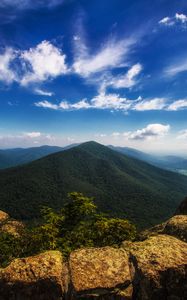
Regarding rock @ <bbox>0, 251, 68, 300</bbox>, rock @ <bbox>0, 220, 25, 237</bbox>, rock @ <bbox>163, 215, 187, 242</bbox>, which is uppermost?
rock @ <bbox>163, 215, 187, 242</bbox>

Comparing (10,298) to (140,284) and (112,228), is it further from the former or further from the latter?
→ (112,228)

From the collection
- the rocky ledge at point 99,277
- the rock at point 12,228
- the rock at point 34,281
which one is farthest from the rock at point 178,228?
the rock at point 12,228

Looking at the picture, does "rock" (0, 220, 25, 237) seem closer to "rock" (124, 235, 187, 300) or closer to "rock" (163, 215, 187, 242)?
"rock" (124, 235, 187, 300)

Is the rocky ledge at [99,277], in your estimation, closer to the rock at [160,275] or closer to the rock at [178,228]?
the rock at [160,275]

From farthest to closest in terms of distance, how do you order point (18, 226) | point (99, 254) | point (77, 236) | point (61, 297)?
point (18, 226)
point (77, 236)
point (99, 254)
point (61, 297)

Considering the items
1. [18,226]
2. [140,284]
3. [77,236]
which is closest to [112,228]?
[77,236]

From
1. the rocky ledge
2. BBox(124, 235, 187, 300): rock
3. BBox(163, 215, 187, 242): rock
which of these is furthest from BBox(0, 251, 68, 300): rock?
BBox(163, 215, 187, 242): rock

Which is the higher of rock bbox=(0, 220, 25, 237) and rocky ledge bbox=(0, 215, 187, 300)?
rocky ledge bbox=(0, 215, 187, 300)

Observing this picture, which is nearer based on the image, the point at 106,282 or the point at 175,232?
the point at 106,282
